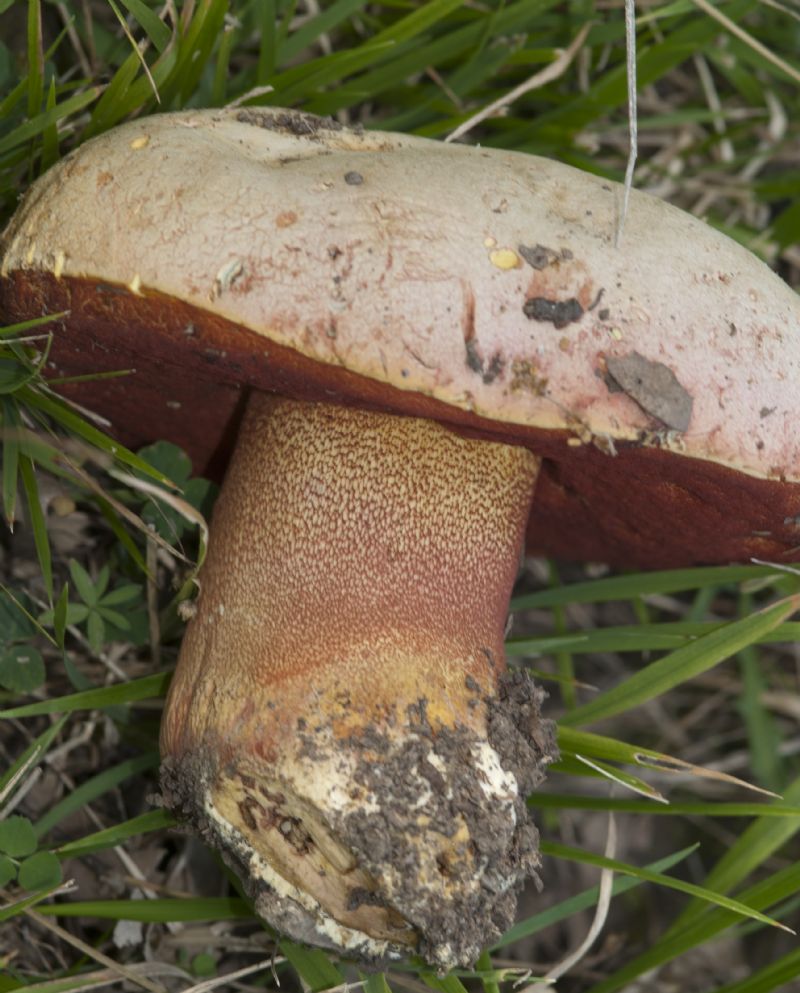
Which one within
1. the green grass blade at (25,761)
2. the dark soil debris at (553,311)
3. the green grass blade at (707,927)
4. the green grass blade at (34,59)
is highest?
the green grass blade at (34,59)

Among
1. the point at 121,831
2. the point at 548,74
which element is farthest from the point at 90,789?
the point at 548,74

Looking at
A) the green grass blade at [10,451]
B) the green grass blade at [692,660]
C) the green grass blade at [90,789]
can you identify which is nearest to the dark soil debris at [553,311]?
the green grass blade at [692,660]

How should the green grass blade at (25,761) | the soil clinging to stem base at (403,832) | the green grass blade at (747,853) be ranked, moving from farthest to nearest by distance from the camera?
1. the green grass blade at (747,853)
2. the green grass blade at (25,761)
3. the soil clinging to stem base at (403,832)

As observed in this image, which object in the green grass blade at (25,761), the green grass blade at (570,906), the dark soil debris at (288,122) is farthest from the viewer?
the green grass blade at (570,906)

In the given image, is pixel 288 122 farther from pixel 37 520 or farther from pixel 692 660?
pixel 692 660

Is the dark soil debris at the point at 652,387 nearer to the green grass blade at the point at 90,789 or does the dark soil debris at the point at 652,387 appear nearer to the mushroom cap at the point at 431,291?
the mushroom cap at the point at 431,291

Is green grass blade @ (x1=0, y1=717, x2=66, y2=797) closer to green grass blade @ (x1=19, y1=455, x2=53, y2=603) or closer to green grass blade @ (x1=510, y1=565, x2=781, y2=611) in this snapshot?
green grass blade @ (x1=19, y1=455, x2=53, y2=603)

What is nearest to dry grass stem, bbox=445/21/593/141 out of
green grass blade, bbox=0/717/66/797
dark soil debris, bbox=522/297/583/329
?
dark soil debris, bbox=522/297/583/329

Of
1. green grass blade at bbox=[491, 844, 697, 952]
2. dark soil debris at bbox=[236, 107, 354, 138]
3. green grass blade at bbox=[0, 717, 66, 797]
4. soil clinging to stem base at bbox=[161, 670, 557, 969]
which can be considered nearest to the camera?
soil clinging to stem base at bbox=[161, 670, 557, 969]

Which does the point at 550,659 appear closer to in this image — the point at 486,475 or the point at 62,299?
the point at 486,475
